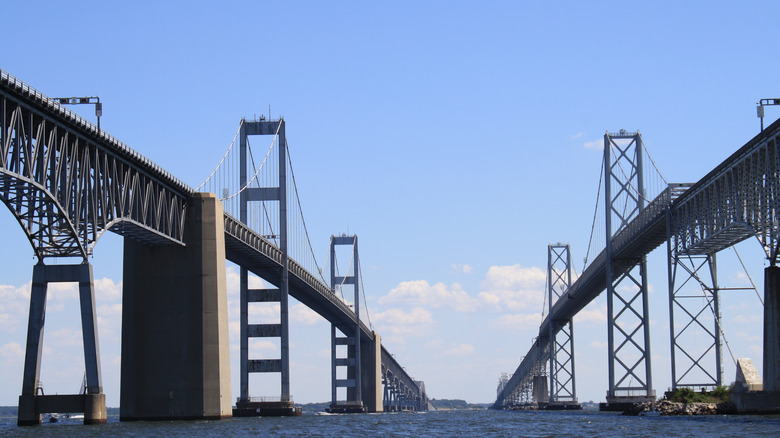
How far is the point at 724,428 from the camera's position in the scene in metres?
39.2

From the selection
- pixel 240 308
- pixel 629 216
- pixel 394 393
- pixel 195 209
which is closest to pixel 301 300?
pixel 240 308

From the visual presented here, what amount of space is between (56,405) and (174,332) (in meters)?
12.9

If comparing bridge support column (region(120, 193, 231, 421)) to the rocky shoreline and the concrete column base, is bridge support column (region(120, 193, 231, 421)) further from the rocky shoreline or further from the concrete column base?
the rocky shoreline

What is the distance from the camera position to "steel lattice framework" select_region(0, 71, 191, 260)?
39.3m

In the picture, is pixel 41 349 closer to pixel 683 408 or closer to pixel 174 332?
pixel 174 332

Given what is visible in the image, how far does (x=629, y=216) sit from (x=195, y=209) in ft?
102

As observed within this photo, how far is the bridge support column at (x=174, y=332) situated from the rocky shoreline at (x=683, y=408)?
22.5 m

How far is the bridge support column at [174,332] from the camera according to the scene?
55562mm

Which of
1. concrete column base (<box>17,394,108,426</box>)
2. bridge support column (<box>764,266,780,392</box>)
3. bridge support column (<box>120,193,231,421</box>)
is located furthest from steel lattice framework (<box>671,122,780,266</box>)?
concrete column base (<box>17,394,108,426</box>)

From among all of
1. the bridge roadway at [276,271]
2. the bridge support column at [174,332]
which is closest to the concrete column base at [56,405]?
the bridge support column at [174,332]

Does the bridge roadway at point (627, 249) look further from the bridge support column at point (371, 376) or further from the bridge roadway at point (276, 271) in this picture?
the bridge support column at point (371, 376)

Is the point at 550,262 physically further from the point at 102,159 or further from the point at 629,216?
the point at 102,159

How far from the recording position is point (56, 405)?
143ft

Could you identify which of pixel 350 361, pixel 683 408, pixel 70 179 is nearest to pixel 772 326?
pixel 683 408
